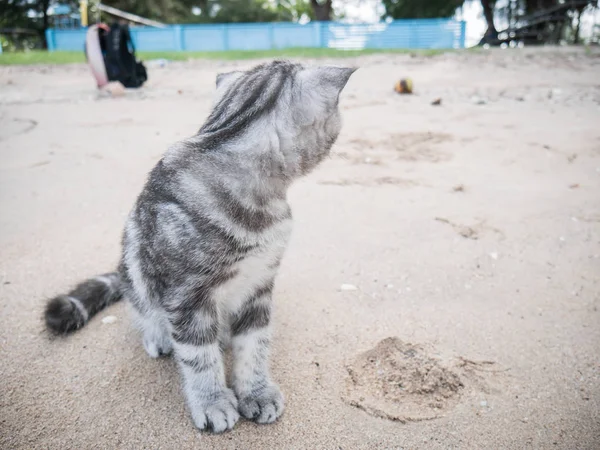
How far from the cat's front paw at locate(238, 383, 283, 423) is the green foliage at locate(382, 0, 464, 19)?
28.1 m

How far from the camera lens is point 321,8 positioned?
2573 centimetres

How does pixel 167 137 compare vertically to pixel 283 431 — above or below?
above

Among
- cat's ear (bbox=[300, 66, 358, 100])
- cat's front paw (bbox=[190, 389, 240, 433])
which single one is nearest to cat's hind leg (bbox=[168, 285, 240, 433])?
cat's front paw (bbox=[190, 389, 240, 433])

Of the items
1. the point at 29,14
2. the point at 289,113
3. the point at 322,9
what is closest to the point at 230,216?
the point at 289,113

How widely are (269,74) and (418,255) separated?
6.06 ft

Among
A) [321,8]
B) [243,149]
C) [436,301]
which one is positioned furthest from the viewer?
[321,8]

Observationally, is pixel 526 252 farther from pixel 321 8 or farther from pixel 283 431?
pixel 321 8

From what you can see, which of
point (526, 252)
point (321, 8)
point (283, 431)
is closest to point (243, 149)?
point (283, 431)

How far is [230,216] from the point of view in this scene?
178cm

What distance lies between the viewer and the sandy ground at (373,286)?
187 centimetres

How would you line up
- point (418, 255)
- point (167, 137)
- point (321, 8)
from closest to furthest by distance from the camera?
point (418, 255) < point (167, 137) < point (321, 8)

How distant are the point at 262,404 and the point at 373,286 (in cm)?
118

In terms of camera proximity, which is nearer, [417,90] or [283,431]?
[283,431]

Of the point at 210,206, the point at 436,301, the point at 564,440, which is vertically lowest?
the point at 564,440
